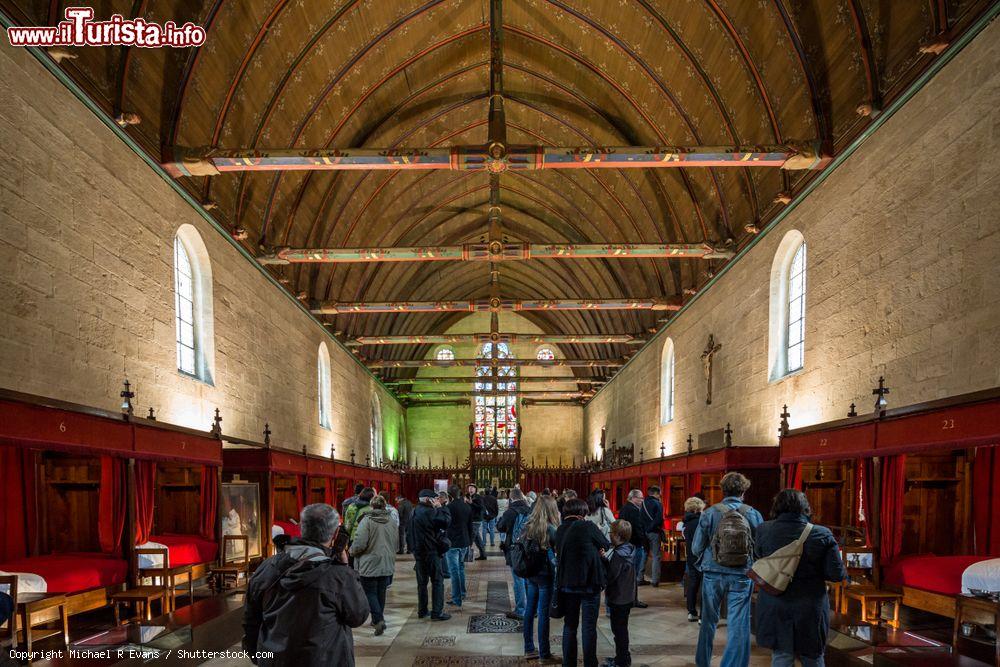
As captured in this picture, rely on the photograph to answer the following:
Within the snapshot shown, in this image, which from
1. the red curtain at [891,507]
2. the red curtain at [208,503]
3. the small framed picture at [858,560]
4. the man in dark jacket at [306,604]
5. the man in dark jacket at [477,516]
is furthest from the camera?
the man in dark jacket at [477,516]

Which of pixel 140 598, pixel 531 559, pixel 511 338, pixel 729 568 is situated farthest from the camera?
pixel 511 338

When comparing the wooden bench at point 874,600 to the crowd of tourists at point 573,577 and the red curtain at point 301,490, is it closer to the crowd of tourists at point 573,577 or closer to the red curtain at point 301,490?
the crowd of tourists at point 573,577

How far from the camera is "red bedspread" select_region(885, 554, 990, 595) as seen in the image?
6430 mm

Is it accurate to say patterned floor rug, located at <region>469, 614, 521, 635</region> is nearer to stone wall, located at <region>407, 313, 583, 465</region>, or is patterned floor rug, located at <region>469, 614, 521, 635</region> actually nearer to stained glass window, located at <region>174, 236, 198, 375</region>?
stained glass window, located at <region>174, 236, 198, 375</region>

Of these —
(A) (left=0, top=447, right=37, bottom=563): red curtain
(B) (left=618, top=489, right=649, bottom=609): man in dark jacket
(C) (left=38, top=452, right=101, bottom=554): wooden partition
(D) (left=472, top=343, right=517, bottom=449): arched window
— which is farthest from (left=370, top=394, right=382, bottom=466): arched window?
(A) (left=0, top=447, right=37, bottom=563): red curtain

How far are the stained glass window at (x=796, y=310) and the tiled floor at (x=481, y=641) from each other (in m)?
4.19

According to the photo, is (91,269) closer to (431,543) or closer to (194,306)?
(194,306)

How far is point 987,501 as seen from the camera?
783 cm

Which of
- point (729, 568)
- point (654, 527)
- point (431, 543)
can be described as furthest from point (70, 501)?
point (729, 568)

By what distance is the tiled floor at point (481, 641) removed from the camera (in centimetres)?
661

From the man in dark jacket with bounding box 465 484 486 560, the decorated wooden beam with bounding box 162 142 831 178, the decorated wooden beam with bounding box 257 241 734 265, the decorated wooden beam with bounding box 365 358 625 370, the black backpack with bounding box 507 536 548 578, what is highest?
the decorated wooden beam with bounding box 162 142 831 178

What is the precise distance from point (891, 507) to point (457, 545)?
17.1 feet

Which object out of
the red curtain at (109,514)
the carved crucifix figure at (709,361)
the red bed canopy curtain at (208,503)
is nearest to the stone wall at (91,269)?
the red curtain at (109,514)

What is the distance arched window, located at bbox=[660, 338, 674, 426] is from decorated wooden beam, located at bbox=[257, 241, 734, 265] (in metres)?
5.37
